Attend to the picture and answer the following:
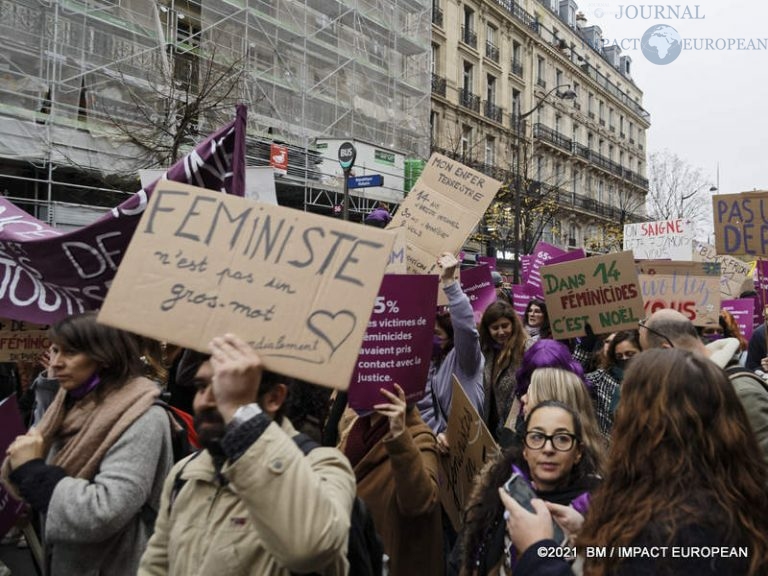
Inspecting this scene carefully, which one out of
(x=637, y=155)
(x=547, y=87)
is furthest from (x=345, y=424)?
(x=637, y=155)

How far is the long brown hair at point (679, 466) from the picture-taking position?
142 centimetres

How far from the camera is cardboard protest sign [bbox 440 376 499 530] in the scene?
277 centimetres

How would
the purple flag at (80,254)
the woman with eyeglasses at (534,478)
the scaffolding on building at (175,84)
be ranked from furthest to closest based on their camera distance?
the scaffolding on building at (175,84)
the purple flag at (80,254)
the woman with eyeglasses at (534,478)

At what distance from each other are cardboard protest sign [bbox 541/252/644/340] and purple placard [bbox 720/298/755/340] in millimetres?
3417

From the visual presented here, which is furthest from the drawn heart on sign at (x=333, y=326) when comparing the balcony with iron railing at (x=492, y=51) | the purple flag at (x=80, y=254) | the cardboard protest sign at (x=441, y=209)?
the balcony with iron railing at (x=492, y=51)

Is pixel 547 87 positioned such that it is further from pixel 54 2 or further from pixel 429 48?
pixel 54 2

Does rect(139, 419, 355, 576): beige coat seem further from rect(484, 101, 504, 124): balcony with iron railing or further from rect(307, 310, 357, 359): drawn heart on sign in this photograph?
rect(484, 101, 504, 124): balcony with iron railing

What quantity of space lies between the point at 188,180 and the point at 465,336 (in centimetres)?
169

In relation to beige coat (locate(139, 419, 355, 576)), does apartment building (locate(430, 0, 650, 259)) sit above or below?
above

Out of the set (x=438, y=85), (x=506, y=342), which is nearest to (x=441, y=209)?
(x=506, y=342)

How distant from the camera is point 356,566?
1699 mm

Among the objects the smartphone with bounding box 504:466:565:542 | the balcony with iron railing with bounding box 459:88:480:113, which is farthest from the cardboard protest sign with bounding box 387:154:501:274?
the balcony with iron railing with bounding box 459:88:480:113

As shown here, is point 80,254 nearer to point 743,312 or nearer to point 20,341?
point 20,341

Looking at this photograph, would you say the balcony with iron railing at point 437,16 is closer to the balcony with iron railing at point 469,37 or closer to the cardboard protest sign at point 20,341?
the balcony with iron railing at point 469,37
